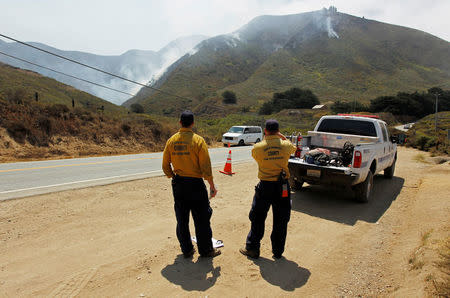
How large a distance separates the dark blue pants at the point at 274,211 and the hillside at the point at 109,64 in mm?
121833

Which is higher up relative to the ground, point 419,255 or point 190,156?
point 190,156

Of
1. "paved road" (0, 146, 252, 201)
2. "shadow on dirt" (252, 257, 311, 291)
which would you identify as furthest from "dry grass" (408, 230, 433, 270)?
"paved road" (0, 146, 252, 201)

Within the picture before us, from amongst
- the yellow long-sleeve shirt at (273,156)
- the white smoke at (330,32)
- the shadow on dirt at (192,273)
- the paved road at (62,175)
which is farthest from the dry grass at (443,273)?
the white smoke at (330,32)

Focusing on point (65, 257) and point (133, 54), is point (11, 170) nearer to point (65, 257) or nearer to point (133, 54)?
point (65, 257)

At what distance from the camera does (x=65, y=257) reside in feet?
12.5

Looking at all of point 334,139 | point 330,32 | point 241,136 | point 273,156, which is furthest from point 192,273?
point 330,32

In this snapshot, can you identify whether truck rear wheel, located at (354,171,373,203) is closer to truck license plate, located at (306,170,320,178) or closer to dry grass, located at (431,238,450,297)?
truck license plate, located at (306,170,320,178)

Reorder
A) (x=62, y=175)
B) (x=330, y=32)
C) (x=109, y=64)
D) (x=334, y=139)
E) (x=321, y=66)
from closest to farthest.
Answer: (x=334, y=139), (x=62, y=175), (x=321, y=66), (x=330, y=32), (x=109, y=64)

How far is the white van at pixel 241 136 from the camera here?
77.6 ft

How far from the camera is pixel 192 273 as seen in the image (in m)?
3.47

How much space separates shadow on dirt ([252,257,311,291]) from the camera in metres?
3.33

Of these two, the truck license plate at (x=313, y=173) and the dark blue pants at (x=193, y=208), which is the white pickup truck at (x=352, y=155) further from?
the dark blue pants at (x=193, y=208)

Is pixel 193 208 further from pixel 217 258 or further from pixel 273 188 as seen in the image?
pixel 273 188

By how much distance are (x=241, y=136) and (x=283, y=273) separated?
807 inches
